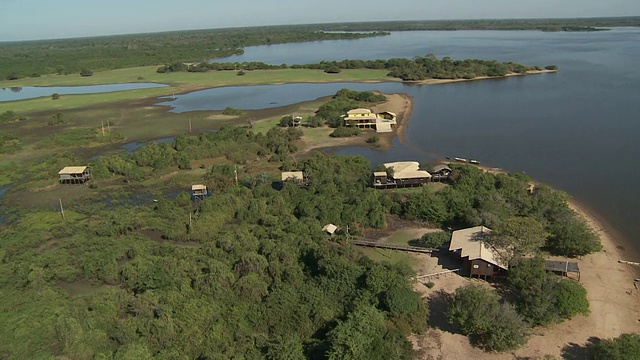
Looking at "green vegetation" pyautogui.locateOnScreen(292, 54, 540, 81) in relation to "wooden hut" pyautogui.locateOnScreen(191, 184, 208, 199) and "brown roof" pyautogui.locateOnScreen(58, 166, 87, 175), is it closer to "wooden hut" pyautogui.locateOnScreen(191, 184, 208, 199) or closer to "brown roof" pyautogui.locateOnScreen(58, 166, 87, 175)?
"wooden hut" pyautogui.locateOnScreen(191, 184, 208, 199)

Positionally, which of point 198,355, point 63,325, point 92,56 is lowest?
point 198,355

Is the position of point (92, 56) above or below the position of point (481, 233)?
above

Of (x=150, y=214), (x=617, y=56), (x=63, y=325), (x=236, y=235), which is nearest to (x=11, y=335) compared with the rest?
(x=63, y=325)

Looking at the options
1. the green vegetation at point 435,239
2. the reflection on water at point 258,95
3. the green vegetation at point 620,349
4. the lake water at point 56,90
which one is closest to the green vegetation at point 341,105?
the reflection on water at point 258,95

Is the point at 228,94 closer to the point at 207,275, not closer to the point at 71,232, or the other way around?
the point at 71,232

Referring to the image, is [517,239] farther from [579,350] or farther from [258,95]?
[258,95]
